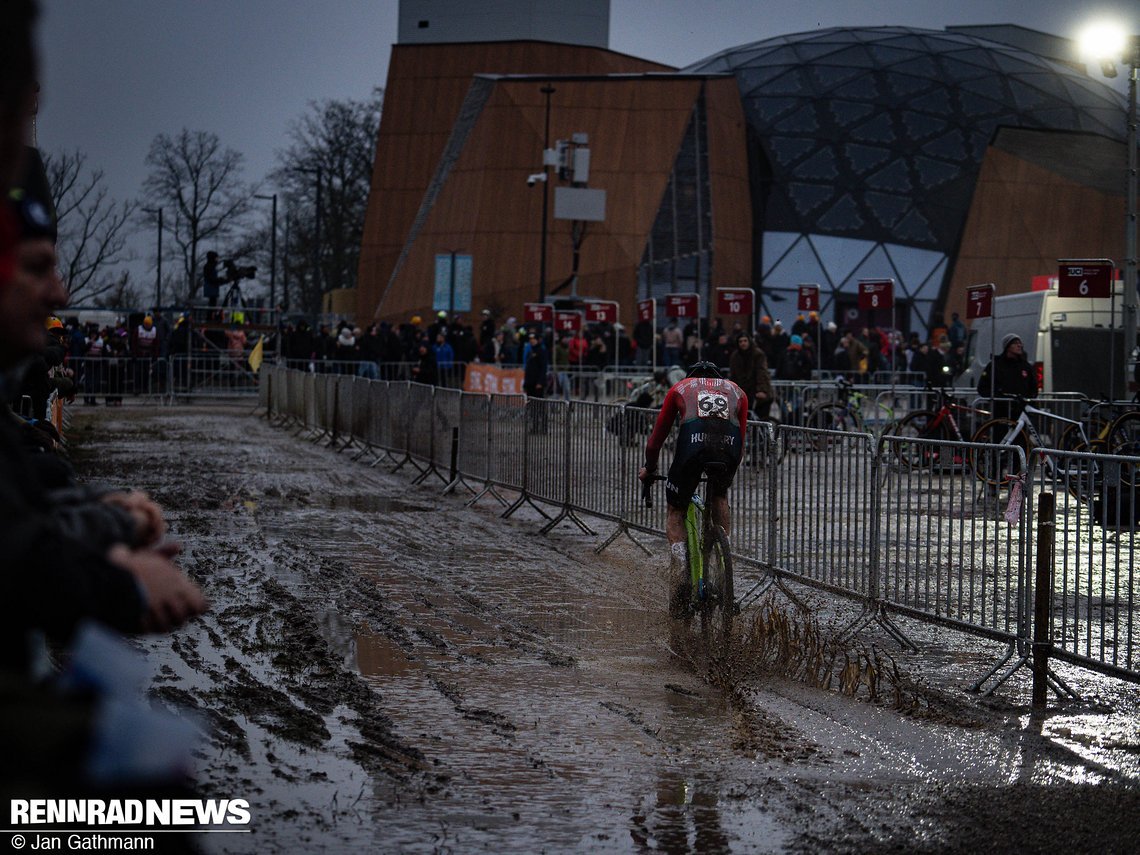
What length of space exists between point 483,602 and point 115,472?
34.5 feet

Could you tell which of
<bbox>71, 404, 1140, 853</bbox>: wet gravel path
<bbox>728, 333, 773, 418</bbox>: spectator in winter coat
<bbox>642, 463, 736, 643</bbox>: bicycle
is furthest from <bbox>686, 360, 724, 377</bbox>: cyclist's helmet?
<bbox>728, 333, 773, 418</bbox>: spectator in winter coat

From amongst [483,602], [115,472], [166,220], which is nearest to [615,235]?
[166,220]

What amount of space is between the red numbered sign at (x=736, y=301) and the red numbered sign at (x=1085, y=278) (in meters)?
10.7

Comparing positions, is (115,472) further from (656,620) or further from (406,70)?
(406,70)

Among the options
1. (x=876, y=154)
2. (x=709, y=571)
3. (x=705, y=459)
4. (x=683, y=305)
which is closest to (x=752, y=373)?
(x=705, y=459)

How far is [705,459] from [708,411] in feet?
0.99

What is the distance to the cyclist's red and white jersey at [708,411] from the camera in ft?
32.2

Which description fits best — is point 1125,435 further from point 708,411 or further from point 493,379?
point 493,379

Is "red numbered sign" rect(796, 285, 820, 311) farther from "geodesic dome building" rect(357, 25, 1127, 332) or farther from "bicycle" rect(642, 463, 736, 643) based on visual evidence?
"bicycle" rect(642, 463, 736, 643)

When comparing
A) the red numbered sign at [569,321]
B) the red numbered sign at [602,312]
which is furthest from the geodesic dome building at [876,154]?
the red numbered sign at [569,321]

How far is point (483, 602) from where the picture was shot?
35.0ft

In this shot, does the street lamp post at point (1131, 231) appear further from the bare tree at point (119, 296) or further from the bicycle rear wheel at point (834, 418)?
the bare tree at point (119, 296)

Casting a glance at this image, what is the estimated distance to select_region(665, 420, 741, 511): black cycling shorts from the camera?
976 cm

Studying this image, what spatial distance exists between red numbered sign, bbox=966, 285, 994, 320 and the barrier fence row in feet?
37.1
